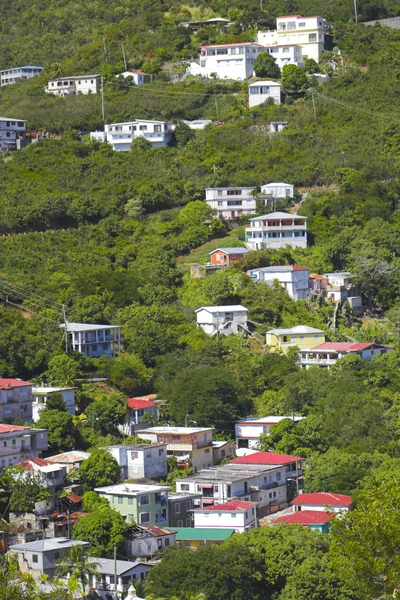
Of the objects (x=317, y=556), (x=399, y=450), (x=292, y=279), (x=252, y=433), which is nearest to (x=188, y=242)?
(x=292, y=279)

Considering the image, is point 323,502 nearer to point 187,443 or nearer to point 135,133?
point 187,443

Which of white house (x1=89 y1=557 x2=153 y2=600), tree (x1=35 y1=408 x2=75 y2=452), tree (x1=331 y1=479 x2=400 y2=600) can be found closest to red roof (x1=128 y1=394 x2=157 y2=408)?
tree (x1=35 y1=408 x2=75 y2=452)

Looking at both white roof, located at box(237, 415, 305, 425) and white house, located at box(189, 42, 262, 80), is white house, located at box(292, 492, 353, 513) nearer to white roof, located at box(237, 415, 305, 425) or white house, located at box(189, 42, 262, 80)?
white roof, located at box(237, 415, 305, 425)

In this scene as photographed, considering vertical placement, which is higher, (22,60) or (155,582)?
(22,60)

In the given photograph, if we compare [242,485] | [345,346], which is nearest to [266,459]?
[242,485]

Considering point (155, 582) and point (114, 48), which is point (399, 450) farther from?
point (114, 48)

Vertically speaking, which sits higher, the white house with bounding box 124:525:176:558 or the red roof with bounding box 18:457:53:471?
the red roof with bounding box 18:457:53:471

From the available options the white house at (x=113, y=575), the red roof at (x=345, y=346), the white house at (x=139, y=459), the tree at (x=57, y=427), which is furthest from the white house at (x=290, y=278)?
the white house at (x=113, y=575)
